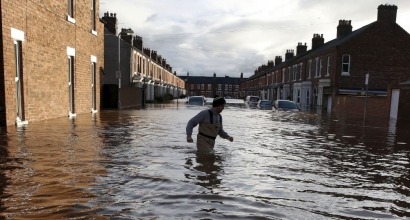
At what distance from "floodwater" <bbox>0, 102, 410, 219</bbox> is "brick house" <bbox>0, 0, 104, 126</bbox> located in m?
2.28

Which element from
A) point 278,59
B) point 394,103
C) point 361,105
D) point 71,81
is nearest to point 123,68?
point 71,81

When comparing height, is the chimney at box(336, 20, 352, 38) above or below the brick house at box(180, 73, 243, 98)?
above

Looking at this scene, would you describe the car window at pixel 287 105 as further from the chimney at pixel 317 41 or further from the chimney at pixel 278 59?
the chimney at pixel 278 59

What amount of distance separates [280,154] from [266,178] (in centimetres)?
242

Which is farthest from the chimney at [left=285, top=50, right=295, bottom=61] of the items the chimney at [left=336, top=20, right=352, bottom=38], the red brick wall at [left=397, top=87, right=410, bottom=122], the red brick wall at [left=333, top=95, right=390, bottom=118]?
the red brick wall at [left=397, top=87, right=410, bottom=122]

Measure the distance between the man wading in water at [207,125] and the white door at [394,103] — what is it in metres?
19.3

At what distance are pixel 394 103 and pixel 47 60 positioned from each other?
21.1 meters

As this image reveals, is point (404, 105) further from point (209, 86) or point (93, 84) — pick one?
point (209, 86)

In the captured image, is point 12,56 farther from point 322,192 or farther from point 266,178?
point 322,192

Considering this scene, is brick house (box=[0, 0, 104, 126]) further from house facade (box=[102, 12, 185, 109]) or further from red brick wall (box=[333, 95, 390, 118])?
red brick wall (box=[333, 95, 390, 118])

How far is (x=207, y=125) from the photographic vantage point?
7.34 metres

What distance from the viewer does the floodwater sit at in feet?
13.8

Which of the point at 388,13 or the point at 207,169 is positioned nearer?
the point at 207,169

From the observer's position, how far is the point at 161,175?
5.75 meters
